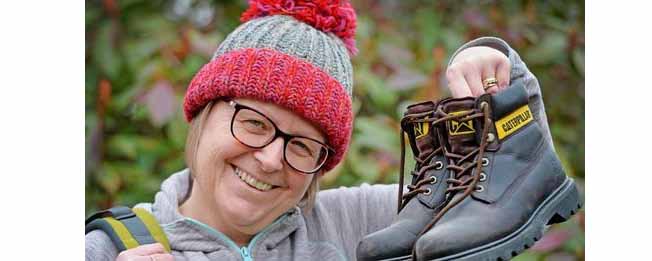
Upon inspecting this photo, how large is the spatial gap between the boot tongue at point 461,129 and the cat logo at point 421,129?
3 cm

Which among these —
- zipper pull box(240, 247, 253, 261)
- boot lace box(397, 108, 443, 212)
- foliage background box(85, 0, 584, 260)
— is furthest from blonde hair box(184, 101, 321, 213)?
foliage background box(85, 0, 584, 260)

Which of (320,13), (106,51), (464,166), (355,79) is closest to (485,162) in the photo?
(464,166)

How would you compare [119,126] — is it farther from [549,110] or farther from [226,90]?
[549,110]

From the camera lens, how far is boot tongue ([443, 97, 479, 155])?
963 mm

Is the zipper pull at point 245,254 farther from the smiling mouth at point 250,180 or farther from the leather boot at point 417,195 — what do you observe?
the leather boot at point 417,195

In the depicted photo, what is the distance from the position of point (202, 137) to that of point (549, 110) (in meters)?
0.99

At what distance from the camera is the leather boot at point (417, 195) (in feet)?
3.08

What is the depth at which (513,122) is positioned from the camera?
3.23ft

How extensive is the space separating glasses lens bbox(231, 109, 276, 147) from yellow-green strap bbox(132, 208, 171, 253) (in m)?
0.17

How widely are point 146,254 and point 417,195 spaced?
1.16 feet
